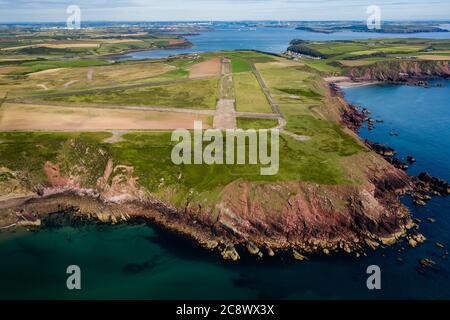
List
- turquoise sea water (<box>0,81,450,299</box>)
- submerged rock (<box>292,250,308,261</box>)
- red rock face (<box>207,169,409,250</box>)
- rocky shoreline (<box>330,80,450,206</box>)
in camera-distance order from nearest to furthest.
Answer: turquoise sea water (<box>0,81,450,299</box>)
submerged rock (<box>292,250,308,261</box>)
red rock face (<box>207,169,409,250</box>)
rocky shoreline (<box>330,80,450,206</box>)

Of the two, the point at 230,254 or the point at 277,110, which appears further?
the point at 277,110

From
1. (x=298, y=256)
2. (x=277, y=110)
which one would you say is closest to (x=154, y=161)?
(x=298, y=256)

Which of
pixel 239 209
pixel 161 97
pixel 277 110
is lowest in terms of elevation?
pixel 239 209

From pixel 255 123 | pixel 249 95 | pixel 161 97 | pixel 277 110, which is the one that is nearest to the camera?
pixel 255 123

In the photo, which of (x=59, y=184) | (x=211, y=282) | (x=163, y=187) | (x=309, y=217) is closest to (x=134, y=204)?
(x=163, y=187)

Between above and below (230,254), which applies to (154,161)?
above

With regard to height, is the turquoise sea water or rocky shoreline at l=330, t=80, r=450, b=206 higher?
rocky shoreline at l=330, t=80, r=450, b=206

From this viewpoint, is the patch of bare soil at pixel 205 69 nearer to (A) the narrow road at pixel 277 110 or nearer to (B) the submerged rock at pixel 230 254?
(A) the narrow road at pixel 277 110

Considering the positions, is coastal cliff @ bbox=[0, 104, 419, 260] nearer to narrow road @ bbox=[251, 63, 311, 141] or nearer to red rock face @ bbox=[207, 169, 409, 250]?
red rock face @ bbox=[207, 169, 409, 250]

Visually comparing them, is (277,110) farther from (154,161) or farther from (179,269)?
(179,269)

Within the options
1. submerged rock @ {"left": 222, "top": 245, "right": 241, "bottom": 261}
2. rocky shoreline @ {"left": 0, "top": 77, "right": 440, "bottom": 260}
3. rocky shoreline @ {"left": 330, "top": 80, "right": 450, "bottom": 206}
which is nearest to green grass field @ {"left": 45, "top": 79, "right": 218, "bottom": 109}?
rocky shoreline @ {"left": 330, "top": 80, "right": 450, "bottom": 206}
